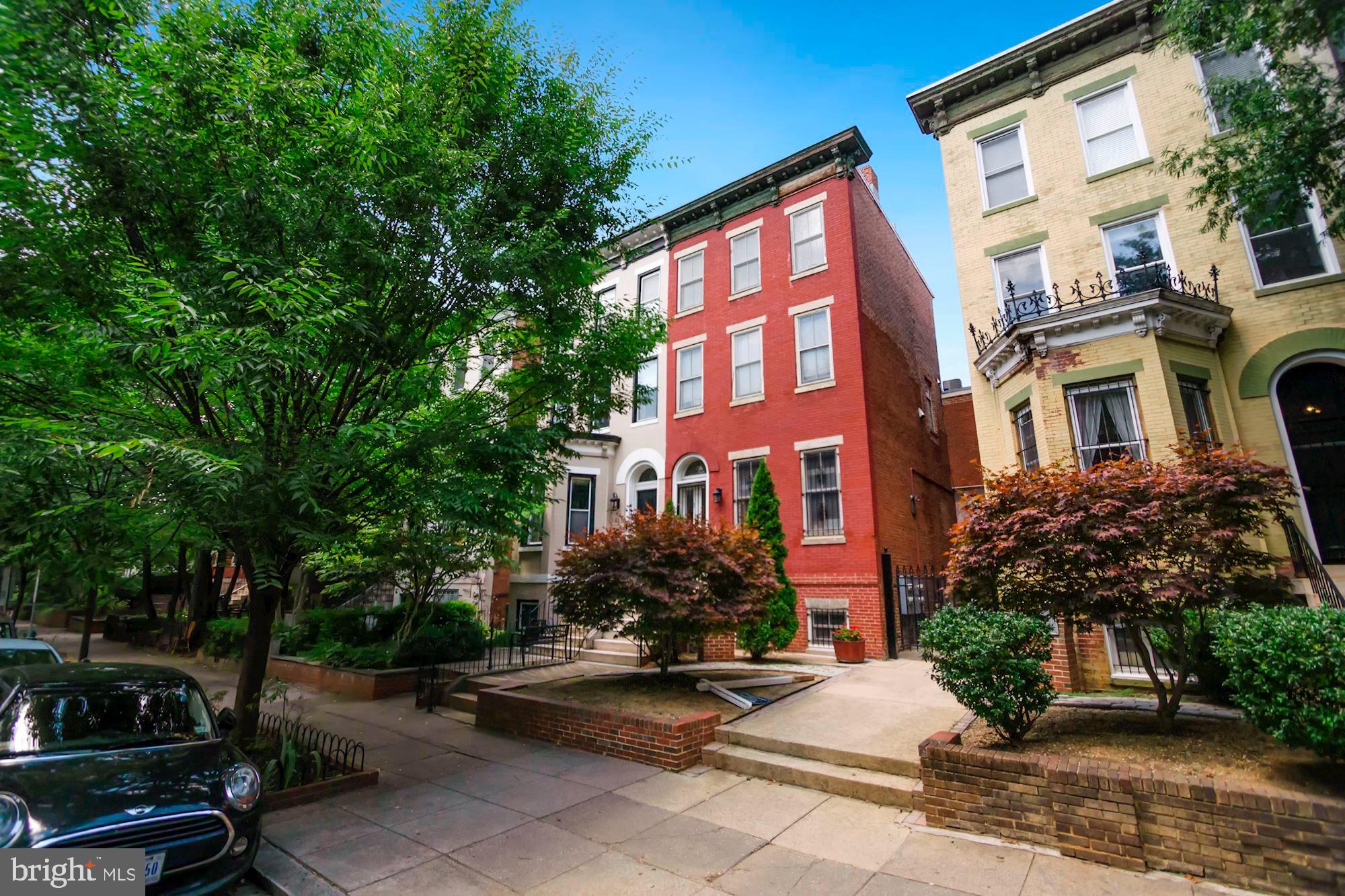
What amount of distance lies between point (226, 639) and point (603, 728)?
50.5 feet

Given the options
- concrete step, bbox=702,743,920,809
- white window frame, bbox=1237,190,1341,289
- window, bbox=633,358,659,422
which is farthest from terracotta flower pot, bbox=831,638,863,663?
white window frame, bbox=1237,190,1341,289

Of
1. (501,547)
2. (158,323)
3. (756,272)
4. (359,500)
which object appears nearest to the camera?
(158,323)

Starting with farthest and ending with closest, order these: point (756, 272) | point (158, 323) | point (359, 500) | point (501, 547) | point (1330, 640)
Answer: point (756, 272) → point (501, 547) → point (359, 500) → point (158, 323) → point (1330, 640)

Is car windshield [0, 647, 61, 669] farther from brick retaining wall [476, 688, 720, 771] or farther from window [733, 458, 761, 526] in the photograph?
window [733, 458, 761, 526]

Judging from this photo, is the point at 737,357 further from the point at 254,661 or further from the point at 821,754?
the point at 254,661

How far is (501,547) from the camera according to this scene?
927 centimetres

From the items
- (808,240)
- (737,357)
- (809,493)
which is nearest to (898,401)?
(809,493)

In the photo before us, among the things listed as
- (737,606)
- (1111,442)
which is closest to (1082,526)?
(737,606)

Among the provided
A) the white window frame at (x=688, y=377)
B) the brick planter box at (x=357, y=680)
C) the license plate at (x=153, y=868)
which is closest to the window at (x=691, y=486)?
the white window frame at (x=688, y=377)

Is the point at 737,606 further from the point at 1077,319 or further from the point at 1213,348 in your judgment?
the point at 1213,348

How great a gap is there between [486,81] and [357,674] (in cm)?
1144

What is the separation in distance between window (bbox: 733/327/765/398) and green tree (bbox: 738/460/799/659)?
9.40 ft

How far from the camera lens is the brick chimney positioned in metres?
18.6

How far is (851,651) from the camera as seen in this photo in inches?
496
